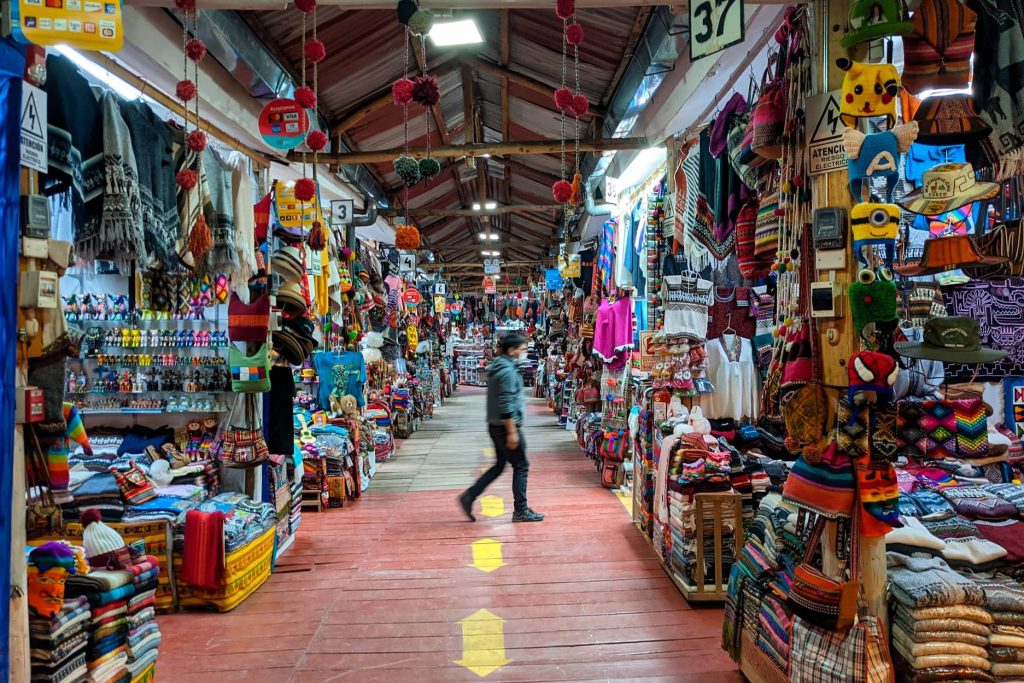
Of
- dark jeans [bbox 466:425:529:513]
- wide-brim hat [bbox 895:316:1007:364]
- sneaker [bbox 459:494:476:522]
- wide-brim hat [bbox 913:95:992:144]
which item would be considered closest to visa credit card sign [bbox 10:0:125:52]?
wide-brim hat [bbox 913:95:992:144]

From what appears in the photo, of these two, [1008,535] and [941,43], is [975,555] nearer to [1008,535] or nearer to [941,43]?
[1008,535]

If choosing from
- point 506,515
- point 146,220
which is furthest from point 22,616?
point 506,515

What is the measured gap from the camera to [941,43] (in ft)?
6.63

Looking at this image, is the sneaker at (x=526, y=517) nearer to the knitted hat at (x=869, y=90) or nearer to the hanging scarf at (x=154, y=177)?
the hanging scarf at (x=154, y=177)

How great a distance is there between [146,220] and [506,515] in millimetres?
3860

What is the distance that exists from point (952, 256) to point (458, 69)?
18.0 ft

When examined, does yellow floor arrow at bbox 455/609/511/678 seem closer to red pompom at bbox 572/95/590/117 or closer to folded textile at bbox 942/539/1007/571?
folded textile at bbox 942/539/1007/571

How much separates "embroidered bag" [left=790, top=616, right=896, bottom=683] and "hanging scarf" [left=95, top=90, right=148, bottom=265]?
9.54 feet

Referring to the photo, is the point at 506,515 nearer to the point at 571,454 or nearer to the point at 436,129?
the point at 571,454

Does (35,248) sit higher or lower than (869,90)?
lower

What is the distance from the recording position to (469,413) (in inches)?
557

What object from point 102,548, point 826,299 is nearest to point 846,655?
point 826,299

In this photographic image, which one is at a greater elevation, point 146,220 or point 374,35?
point 374,35

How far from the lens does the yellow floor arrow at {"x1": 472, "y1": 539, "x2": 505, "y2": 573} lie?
4.32m
